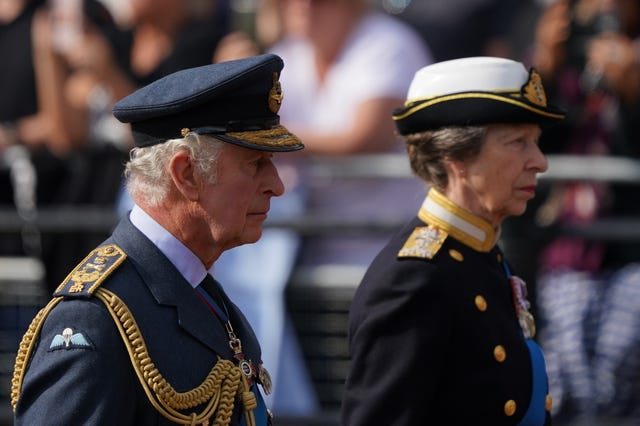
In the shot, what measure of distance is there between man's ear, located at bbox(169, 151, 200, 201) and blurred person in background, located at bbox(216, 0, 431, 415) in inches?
137

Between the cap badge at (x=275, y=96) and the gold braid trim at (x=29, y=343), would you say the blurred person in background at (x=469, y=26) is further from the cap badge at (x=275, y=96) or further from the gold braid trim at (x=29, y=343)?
the gold braid trim at (x=29, y=343)

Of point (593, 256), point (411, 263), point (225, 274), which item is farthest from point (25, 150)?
point (411, 263)

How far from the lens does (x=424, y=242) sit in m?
3.81

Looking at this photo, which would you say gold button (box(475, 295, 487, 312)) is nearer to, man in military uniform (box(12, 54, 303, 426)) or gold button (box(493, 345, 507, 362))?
gold button (box(493, 345, 507, 362))

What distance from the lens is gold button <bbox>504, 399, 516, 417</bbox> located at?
3660 mm

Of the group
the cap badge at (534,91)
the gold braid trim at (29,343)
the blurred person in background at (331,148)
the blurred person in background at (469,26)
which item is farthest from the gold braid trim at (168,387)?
the blurred person in background at (469,26)

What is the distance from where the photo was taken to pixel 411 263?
12.2ft

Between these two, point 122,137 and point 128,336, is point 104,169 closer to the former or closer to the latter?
point 122,137

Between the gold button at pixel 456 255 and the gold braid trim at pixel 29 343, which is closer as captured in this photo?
the gold braid trim at pixel 29 343

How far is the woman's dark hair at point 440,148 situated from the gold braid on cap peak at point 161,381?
3.99ft

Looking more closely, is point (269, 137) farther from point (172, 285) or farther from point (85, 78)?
point (85, 78)

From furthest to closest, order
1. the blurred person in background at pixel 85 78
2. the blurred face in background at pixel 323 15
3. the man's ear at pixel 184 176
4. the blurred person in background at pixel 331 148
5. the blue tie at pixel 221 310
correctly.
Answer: the blurred person in background at pixel 85 78 < the blurred face in background at pixel 323 15 < the blurred person in background at pixel 331 148 < the blue tie at pixel 221 310 < the man's ear at pixel 184 176

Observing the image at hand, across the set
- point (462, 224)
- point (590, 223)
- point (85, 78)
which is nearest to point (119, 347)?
point (462, 224)

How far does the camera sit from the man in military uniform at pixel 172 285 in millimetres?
2680
